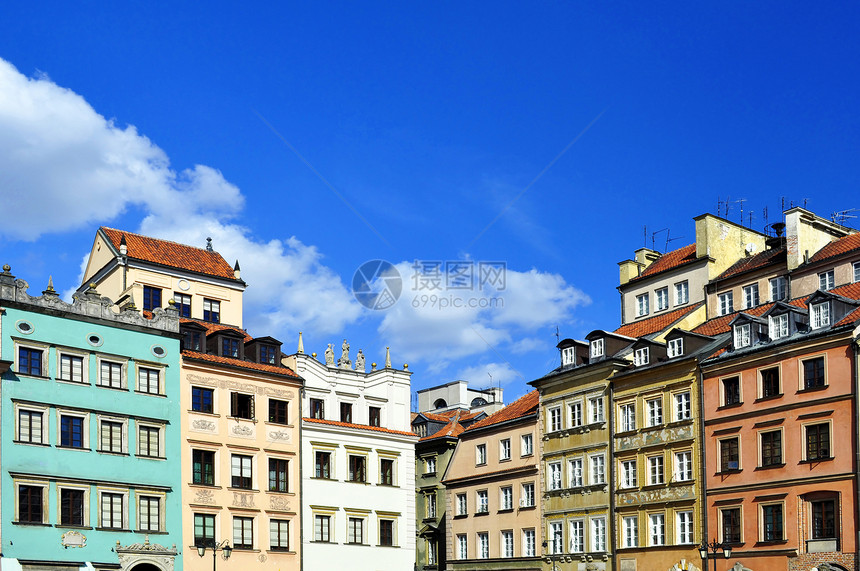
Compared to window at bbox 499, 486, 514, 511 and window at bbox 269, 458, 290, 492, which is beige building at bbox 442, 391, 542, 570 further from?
window at bbox 269, 458, 290, 492

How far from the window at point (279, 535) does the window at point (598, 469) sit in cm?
1795

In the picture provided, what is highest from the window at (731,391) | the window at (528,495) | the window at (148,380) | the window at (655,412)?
the window at (148,380)

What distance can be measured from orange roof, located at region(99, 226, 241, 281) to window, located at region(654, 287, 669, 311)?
1093 inches

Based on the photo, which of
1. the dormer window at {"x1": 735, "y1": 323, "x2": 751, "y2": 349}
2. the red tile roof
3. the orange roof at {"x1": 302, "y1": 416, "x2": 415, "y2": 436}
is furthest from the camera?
the orange roof at {"x1": 302, "y1": 416, "x2": 415, "y2": 436}

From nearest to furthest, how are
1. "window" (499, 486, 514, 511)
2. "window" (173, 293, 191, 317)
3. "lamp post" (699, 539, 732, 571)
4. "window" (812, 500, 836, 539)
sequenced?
"lamp post" (699, 539, 732, 571) < "window" (812, 500, 836, 539) < "window" (173, 293, 191, 317) < "window" (499, 486, 514, 511)

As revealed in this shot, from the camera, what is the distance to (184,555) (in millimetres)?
57875

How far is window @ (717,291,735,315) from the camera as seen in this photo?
67.6m

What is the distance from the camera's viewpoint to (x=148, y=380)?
59.1 m

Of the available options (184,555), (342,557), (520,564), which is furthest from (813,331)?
(184,555)

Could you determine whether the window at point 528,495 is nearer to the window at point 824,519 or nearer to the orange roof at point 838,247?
the window at point 824,519

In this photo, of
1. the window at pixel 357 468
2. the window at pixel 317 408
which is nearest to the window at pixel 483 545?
the window at pixel 357 468

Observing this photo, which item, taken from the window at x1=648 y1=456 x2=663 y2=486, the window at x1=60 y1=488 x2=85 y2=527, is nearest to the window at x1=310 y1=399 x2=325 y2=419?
the window at x1=60 y1=488 x2=85 y2=527

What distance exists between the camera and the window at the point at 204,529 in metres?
58.9

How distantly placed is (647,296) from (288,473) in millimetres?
27381
